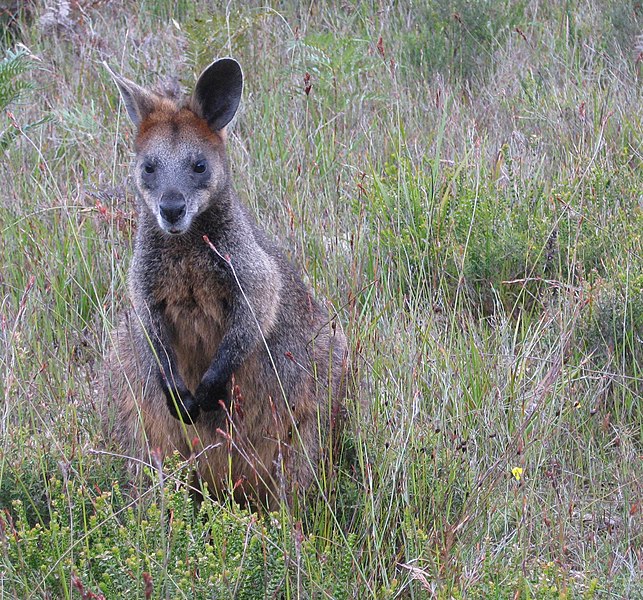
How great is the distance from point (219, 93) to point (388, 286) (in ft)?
3.85

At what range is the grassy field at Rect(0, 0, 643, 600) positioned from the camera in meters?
3.06

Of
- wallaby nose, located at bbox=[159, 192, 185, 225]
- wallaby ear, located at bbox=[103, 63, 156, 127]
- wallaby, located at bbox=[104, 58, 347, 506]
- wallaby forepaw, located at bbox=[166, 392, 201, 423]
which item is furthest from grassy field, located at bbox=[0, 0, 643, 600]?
wallaby ear, located at bbox=[103, 63, 156, 127]

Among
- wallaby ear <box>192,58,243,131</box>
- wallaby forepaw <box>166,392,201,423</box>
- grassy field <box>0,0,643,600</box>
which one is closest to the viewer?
grassy field <box>0,0,643,600</box>

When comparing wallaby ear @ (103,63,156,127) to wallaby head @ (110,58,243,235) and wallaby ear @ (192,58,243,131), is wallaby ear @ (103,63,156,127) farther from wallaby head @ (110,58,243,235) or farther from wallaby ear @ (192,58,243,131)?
wallaby ear @ (192,58,243,131)

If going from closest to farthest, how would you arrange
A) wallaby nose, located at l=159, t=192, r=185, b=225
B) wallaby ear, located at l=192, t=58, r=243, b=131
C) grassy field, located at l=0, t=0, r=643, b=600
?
→ grassy field, located at l=0, t=0, r=643, b=600, wallaby nose, located at l=159, t=192, r=185, b=225, wallaby ear, located at l=192, t=58, r=243, b=131

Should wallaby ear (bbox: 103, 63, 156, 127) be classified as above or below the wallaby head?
above

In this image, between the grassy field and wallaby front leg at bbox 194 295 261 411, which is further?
wallaby front leg at bbox 194 295 261 411

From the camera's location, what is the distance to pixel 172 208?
3617mm

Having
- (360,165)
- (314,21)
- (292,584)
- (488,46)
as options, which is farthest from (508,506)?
(314,21)

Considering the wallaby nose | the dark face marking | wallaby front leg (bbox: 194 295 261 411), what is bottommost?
wallaby front leg (bbox: 194 295 261 411)

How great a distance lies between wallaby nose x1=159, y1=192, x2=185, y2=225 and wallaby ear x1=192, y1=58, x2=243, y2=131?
0.55m

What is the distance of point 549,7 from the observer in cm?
756

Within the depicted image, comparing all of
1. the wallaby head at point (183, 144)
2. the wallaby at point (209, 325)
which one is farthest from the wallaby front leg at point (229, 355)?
the wallaby head at point (183, 144)

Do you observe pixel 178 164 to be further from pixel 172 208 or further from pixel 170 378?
pixel 170 378
